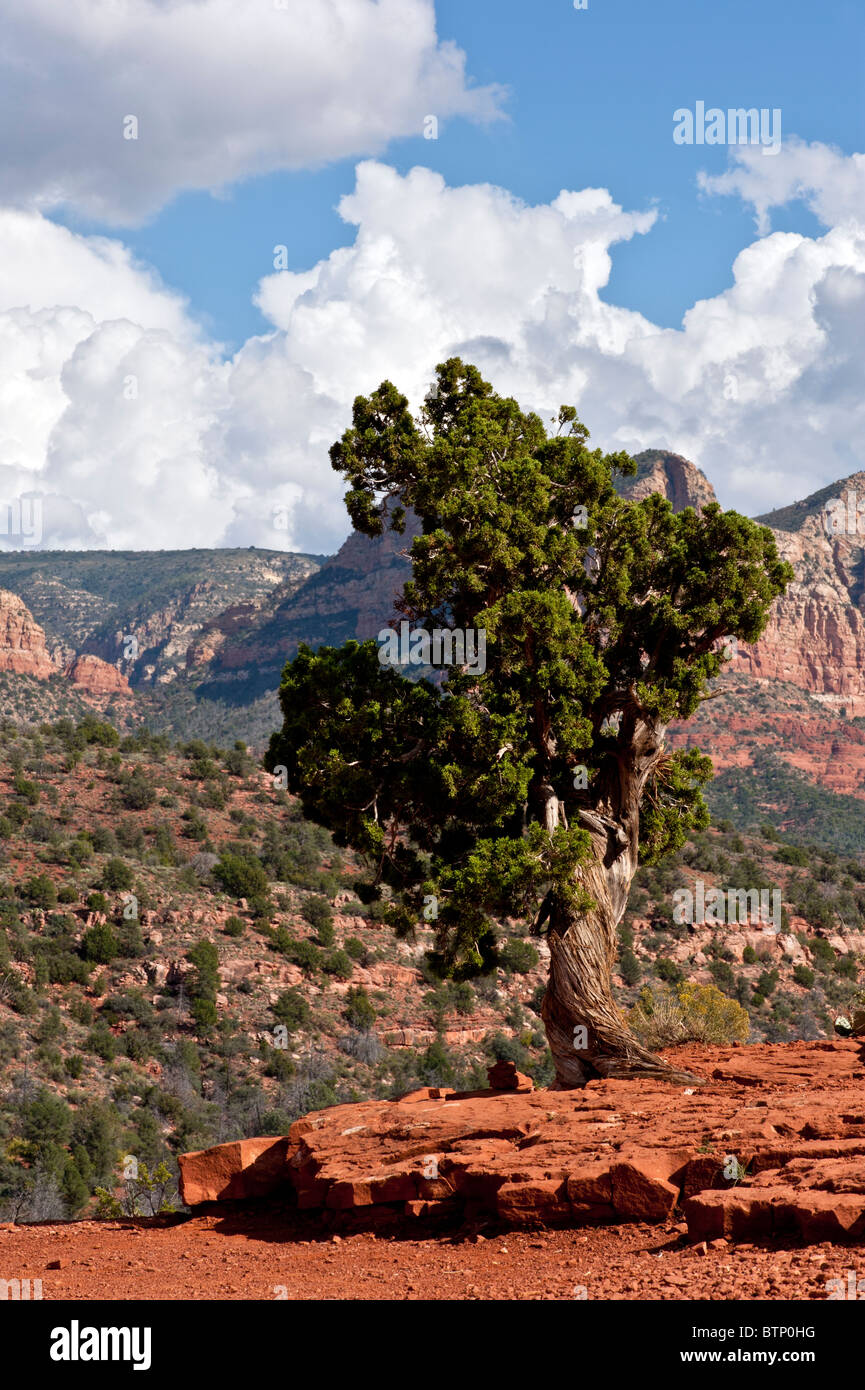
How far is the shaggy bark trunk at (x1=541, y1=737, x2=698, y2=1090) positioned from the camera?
15.3 meters

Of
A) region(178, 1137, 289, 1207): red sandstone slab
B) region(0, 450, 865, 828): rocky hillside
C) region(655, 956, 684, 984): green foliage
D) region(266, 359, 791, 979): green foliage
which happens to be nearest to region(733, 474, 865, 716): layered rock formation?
region(0, 450, 865, 828): rocky hillside

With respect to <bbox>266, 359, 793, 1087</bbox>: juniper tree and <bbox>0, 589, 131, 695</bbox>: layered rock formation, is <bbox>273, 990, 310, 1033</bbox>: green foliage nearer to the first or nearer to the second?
<bbox>266, 359, 793, 1087</bbox>: juniper tree

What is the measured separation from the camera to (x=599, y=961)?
16.3m

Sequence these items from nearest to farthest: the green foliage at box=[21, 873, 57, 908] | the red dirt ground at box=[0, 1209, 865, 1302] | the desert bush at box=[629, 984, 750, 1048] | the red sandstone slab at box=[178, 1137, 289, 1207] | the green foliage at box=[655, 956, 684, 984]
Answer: the red dirt ground at box=[0, 1209, 865, 1302] → the red sandstone slab at box=[178, 1137, 289, 1207] → the desert bush at box=[629, 984, 750, 1048] → the green foliage at box=[21, 873, 57, 908] → the green foliage at box=[655, 956, 684, 984]

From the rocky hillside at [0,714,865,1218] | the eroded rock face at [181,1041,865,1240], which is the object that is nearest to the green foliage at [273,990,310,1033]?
the rocky hillside at [0,714,865,1218]

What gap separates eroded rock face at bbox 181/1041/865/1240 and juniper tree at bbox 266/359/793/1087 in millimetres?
2291

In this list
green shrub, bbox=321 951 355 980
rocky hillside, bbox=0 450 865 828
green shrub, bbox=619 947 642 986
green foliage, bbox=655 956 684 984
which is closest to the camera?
green shrub, bbox=321 951 355 980

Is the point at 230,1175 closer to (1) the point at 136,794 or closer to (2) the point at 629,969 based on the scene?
(2) the point at 629,969

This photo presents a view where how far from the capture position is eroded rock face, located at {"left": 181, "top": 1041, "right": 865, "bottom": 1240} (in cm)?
894

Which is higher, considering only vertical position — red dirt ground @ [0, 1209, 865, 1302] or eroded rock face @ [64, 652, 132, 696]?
eroded rock face @ [64, 652, 132, 696]

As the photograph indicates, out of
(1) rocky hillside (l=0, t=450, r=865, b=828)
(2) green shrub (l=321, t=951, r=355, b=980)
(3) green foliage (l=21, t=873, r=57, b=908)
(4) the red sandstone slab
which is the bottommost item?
(2) green shrub (l=321, t=951, r=355, b=980)

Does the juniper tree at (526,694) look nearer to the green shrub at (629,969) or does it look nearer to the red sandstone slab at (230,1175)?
the red sandstone slab at (230,1175)

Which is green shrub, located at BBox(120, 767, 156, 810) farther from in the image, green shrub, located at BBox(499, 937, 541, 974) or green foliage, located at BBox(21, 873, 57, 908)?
green shrub, located at BBox(499, 937, 541, 974)

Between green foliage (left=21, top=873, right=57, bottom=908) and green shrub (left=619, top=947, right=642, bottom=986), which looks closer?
green foliage (left=21, top=873, right=57, bottom=908)
